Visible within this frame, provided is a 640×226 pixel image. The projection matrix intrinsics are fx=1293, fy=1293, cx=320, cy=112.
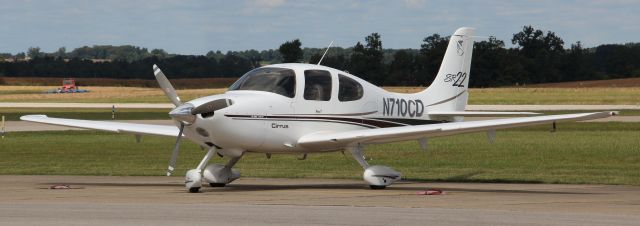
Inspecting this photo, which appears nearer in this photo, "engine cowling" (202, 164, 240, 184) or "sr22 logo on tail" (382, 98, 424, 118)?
"engine cowling" (202, 164, 240, 184)

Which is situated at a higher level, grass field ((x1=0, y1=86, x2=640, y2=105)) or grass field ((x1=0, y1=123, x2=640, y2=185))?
grass field ((x1=0, y1=123, x2=640, y2=185))

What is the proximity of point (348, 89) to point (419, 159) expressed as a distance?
9487 mm

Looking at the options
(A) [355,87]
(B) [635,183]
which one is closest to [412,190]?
(A) [355,87]

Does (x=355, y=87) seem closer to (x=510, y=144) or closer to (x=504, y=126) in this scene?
(x=504, y=126)

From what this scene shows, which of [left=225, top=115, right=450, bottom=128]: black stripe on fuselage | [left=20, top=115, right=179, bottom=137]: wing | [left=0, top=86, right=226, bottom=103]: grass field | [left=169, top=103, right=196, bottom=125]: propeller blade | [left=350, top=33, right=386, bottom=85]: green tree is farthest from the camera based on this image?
[left=350, top=33, right=386, bottom=85]: green tree

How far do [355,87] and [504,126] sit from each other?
2636mm

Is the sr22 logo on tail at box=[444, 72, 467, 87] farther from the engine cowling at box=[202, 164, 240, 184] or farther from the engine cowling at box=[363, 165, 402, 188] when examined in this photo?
the engine cowling at box=[202, 164, 240, 184]

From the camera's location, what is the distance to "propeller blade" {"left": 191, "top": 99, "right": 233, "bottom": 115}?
19.0 m

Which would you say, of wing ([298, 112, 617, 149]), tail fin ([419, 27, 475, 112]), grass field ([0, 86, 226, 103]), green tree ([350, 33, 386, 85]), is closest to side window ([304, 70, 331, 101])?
wing ([298, 112, 617, 149])

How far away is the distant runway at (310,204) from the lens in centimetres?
1460

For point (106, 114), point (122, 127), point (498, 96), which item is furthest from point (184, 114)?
point (498, 96)

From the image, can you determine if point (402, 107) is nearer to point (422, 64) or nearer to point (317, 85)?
point (317, 85)

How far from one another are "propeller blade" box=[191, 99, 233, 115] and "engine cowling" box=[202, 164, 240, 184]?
6.99ft

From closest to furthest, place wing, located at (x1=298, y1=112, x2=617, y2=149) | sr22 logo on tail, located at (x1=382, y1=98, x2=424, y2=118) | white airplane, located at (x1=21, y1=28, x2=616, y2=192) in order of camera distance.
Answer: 1. white airplane, located at (x1=21, y1=28, x2=616, y2=192)
2. wing, located at (x1=298, y1=112, x2=617, y2=149)
3. sr22 logo on tail, located at (x1=382, y1=98, x2=424, y2=118)
